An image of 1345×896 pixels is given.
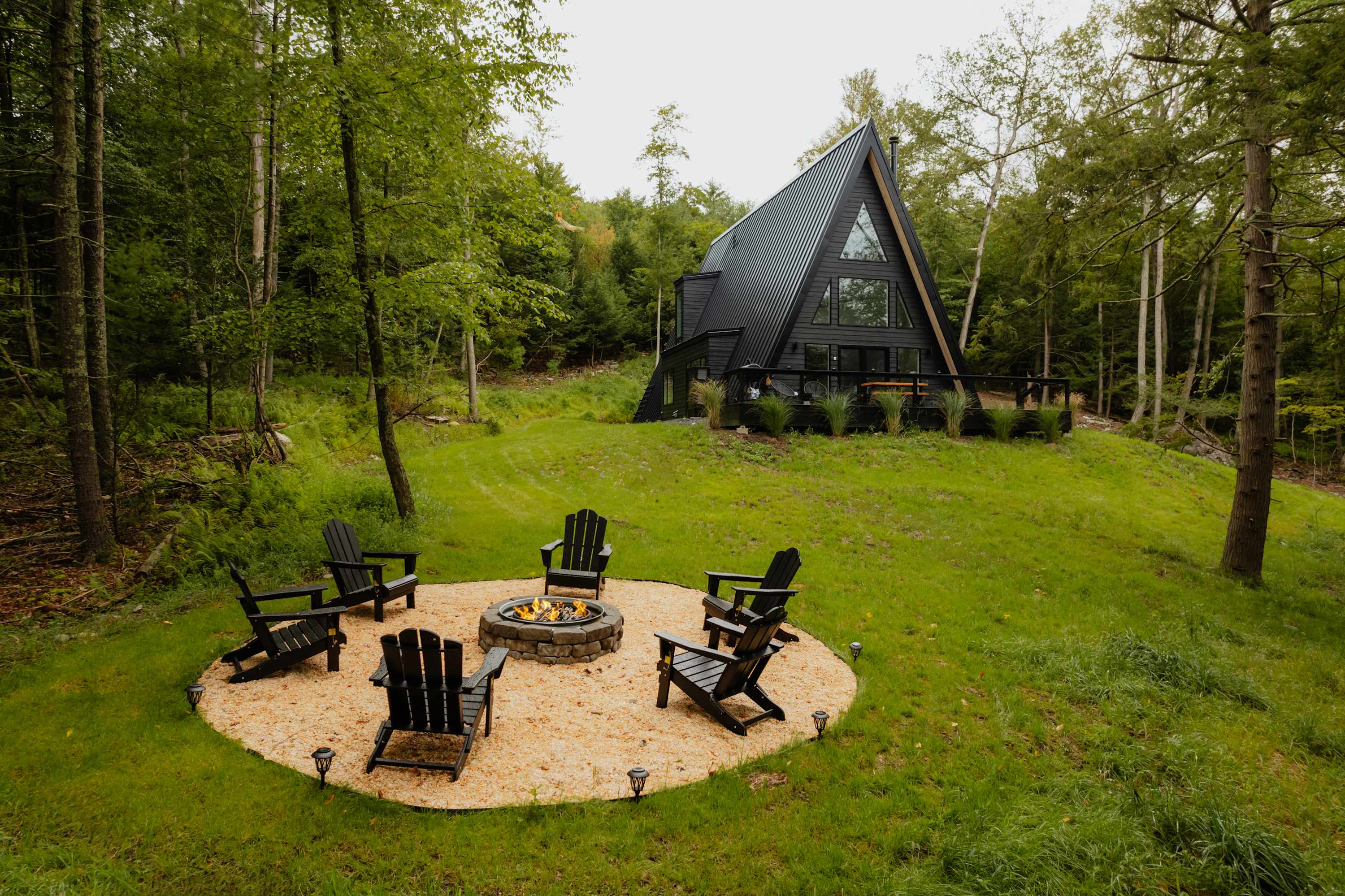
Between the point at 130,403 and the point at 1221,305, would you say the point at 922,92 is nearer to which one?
the point at 1221,305

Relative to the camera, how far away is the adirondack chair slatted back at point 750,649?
4320 millimetres

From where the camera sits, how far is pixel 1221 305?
81.4 ft

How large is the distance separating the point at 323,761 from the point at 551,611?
2.46 meters

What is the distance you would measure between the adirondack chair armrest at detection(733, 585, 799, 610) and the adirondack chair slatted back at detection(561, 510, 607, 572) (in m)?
1.96

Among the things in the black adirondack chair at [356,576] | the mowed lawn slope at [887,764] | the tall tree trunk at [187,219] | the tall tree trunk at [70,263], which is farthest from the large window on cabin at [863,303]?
the tall tree trunk at [70,263]

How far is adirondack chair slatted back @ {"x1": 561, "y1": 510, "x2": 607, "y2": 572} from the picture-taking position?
718 cm

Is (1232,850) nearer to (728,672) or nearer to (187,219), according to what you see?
(728,672)

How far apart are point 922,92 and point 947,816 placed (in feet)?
85.9

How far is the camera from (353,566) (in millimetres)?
5859

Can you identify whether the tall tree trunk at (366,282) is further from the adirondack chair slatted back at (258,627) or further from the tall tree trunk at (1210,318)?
the tall tree trunk at (1210,318)

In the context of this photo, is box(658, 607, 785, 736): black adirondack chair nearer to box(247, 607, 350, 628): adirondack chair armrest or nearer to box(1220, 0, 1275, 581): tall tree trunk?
box(247, 607, 350, 628): adirondack chair armrest

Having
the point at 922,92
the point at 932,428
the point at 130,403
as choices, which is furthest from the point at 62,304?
the point at 922,92

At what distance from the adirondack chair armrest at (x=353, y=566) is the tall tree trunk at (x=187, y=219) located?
18.7ft

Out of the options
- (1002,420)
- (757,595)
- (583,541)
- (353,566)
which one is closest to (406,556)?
(353,566)
